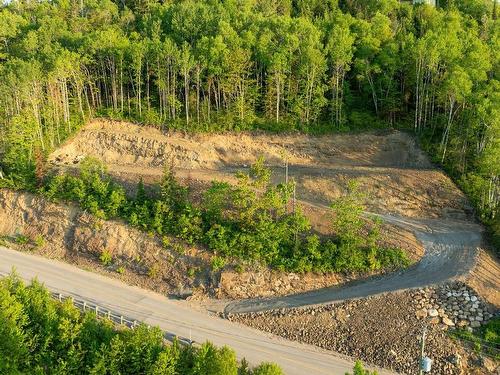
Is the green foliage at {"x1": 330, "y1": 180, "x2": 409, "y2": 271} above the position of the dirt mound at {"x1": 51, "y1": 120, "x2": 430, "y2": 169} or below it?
below

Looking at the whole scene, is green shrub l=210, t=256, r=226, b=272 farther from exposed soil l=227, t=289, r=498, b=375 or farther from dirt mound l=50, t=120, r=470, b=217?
dirt mound l=50, t=120, r=470, b=217

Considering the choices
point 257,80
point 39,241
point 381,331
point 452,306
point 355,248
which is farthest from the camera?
point 257,80

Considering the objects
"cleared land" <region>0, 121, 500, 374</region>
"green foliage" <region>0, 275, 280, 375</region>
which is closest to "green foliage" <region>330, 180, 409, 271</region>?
"cleared land" <region>0, 121, 500, 374</region>

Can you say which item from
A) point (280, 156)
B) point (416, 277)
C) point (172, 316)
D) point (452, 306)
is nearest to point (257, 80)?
point (280, 156)

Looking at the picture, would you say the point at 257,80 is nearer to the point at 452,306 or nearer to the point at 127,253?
the point at 127,253

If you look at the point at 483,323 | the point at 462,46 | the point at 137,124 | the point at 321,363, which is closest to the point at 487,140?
the point at 462,46

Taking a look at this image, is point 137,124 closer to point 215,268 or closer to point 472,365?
point 215,268
